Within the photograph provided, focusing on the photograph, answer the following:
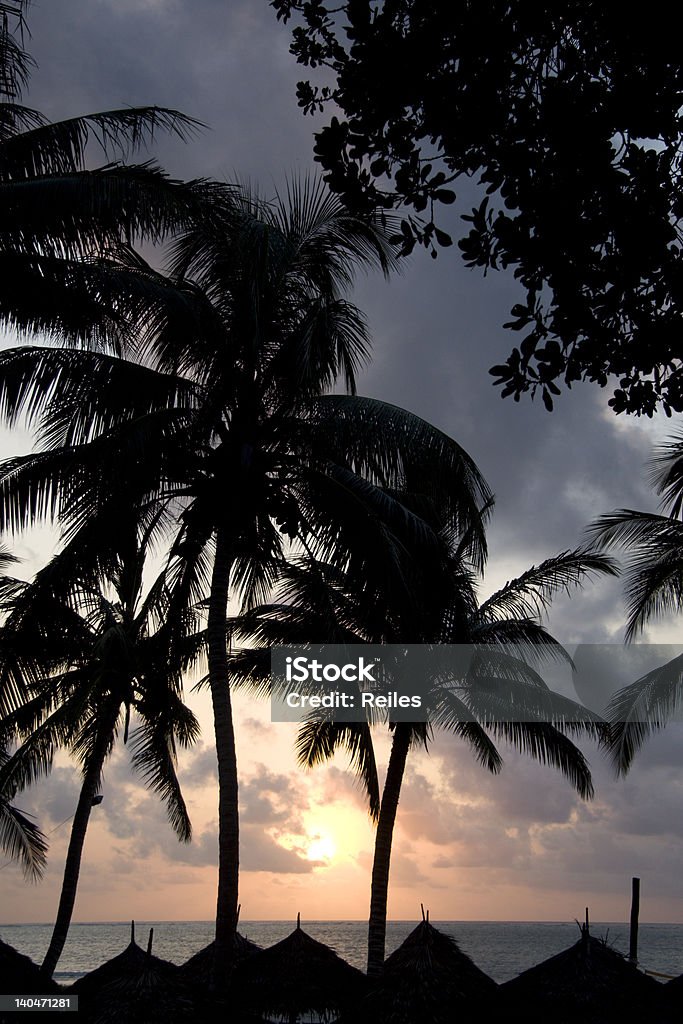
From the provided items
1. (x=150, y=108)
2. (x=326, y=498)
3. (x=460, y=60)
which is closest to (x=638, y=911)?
(x=326, y=498)

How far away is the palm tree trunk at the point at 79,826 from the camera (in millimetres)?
18819

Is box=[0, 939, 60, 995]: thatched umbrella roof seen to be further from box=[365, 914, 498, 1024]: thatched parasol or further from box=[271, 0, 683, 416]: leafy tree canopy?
box=[271, 0, 683, 416]: leafy tree canopy

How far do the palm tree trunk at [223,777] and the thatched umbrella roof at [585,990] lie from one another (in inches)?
153

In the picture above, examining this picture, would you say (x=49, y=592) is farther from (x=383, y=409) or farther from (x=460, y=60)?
(x=460, y=60)

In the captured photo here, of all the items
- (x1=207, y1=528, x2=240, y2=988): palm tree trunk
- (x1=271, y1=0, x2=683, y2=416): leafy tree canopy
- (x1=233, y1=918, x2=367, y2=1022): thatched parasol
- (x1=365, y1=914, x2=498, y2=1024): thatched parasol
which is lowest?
(x1=233, y1=918, x2=367, y2=1022): thatched parasol

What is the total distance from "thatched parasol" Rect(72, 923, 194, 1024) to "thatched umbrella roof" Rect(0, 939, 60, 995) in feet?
2.19

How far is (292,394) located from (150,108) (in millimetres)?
4247

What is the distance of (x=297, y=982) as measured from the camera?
1614 cm

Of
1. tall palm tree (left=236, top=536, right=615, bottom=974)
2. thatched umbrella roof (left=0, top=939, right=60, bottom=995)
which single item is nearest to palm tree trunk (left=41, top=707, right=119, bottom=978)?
tall palm tree (left=236, top=536, right=615, bottom=974)

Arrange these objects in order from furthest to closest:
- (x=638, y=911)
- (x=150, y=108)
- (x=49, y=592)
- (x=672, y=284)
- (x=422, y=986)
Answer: (x=638, y=911), (x=422, y=986), (x=49, y=592), (x=150, y=108), (x=672, y=284)

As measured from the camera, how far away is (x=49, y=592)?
1170 centimetres

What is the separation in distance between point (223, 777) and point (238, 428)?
4.43m

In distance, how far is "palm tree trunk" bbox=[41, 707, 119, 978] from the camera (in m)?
18.8

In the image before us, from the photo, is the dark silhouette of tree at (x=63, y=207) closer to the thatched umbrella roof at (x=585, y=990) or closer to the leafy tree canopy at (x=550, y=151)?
the leafy tree canopy at (x=550, y=151)
